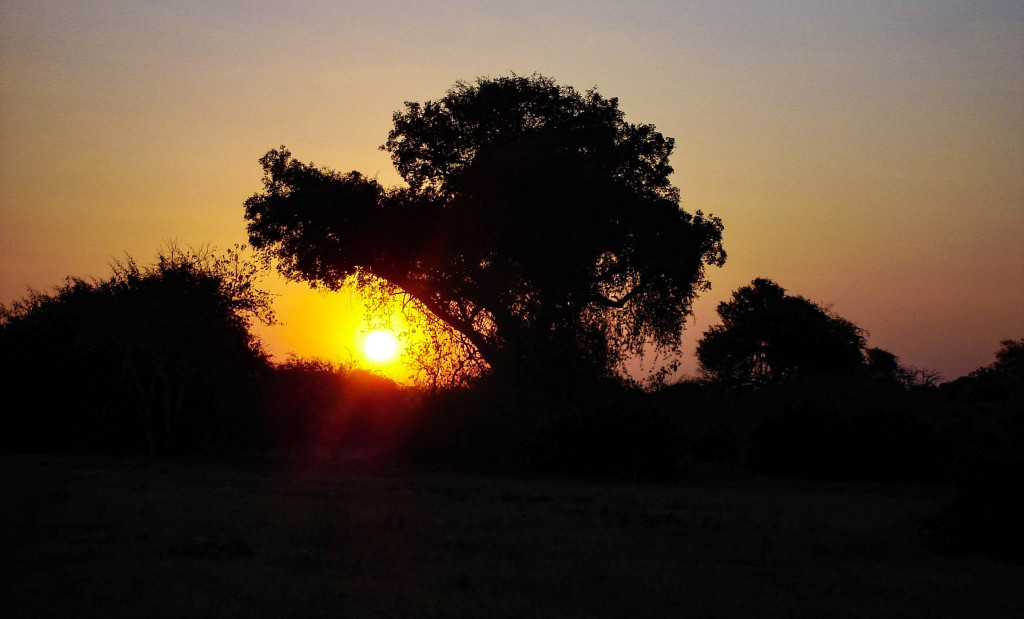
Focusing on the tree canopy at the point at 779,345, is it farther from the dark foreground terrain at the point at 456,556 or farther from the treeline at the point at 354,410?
the dark foreground terrain at the point at 456,556

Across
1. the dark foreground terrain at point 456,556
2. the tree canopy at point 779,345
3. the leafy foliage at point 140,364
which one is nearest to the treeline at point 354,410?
the leafy foliage at point 140,364

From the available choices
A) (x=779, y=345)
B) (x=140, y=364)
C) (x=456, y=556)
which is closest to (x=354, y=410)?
(x=140, y=364)

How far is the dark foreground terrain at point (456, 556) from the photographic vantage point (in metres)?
8.55

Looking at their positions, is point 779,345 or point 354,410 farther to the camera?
point 779,345

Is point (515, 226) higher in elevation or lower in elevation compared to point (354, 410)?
higher

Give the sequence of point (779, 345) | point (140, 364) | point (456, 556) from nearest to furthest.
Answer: point (456, 556) → point (140, 364) → point (779, 345)

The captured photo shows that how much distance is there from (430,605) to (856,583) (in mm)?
4901

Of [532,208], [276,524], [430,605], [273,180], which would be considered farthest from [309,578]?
[273,180]

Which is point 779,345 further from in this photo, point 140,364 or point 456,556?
point 456,556

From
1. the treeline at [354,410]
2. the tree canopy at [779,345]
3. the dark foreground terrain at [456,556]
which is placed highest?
the tree canopy at [779,345]

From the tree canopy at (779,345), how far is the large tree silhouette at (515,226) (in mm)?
22720

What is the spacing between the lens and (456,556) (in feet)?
37.1

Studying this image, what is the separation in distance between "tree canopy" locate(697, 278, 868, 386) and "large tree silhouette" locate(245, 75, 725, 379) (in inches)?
894

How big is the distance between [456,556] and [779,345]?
5023 centimetres
